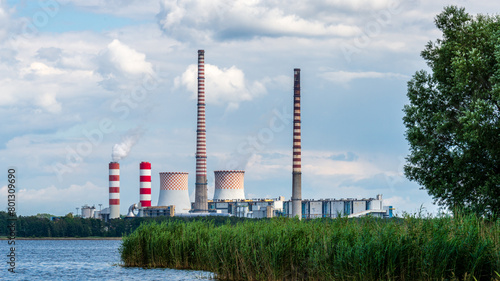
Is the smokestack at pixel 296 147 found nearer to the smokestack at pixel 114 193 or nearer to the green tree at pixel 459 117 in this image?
the smokestack at pixel 114 193

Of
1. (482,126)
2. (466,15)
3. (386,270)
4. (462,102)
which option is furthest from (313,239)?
(466,15)

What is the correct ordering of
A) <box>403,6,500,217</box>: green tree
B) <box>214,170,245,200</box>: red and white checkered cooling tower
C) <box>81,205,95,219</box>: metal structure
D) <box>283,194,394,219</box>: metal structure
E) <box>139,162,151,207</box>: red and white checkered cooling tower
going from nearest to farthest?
<box>403,6,500,217</box>: green tree < <box>139,162,151,207</box>: red and white checkered cooling tower < <box>214,170,245,200</box>: red and white checkered cooling tower < <box>283,194,394,219</box>: metal structure < <box>81,205,95,219</box>: metal structure

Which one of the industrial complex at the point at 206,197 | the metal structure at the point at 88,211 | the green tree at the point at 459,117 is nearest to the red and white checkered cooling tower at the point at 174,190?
the industrial complex at the point at 206,197

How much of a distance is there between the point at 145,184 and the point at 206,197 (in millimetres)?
10136

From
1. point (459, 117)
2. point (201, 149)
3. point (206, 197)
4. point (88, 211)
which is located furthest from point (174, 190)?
point (459, 117)

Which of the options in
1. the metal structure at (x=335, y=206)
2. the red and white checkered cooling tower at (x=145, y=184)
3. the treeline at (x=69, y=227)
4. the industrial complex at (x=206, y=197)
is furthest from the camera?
Result: the metal structure at (x=335, y=206)

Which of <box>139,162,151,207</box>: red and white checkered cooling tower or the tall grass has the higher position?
<box>139,162,151,207</box>: red and white checkered cooling tower

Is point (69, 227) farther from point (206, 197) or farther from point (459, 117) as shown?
point (459, 117)

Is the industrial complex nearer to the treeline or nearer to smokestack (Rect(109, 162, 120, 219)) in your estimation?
smokestack (Rect(109, 162, 120, 219))

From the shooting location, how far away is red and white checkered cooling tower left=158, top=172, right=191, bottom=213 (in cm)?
9875

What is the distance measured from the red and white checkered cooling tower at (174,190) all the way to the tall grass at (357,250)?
76.3 m

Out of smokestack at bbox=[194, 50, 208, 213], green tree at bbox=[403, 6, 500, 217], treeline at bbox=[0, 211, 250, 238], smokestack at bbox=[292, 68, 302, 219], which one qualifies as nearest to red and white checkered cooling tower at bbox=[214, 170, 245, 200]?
smokestack at bbox=[194, 50, 208, 213]

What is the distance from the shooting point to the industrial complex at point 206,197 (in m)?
90.0

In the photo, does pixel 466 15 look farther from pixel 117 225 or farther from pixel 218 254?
pixel 117 225
